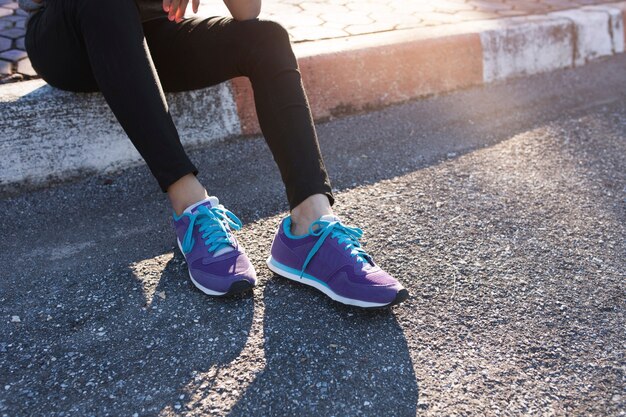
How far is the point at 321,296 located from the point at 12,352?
2.60 ft

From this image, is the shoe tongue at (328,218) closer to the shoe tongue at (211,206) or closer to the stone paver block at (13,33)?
the shoe tongue at (211,206)

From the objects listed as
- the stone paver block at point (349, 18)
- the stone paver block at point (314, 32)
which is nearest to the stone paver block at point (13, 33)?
the stone paver block at point (314, 32)

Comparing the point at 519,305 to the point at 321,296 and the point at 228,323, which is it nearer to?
the point at 321,296

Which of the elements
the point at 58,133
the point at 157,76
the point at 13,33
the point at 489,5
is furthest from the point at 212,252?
the point at 489,5

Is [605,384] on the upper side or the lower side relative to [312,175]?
lower

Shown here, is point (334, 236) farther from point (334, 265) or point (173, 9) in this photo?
point (173, 9)

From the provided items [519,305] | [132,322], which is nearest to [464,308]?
[519,305]

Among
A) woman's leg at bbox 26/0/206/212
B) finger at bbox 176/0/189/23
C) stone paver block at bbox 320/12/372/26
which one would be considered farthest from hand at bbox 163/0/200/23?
stone paver block at bbox 320/12/372/26

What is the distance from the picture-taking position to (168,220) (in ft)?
7.30

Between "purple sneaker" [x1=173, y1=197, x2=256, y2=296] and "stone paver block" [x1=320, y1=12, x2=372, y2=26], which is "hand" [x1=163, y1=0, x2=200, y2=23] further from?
"stone paver block" [x1=320, y1=12, x2=372, y2=26]

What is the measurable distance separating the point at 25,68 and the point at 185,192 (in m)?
1.18

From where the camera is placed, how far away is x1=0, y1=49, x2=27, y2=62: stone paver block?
2.69 metres

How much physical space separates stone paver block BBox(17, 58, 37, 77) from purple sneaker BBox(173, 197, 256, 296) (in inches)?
42.6

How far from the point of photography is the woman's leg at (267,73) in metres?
1.84
